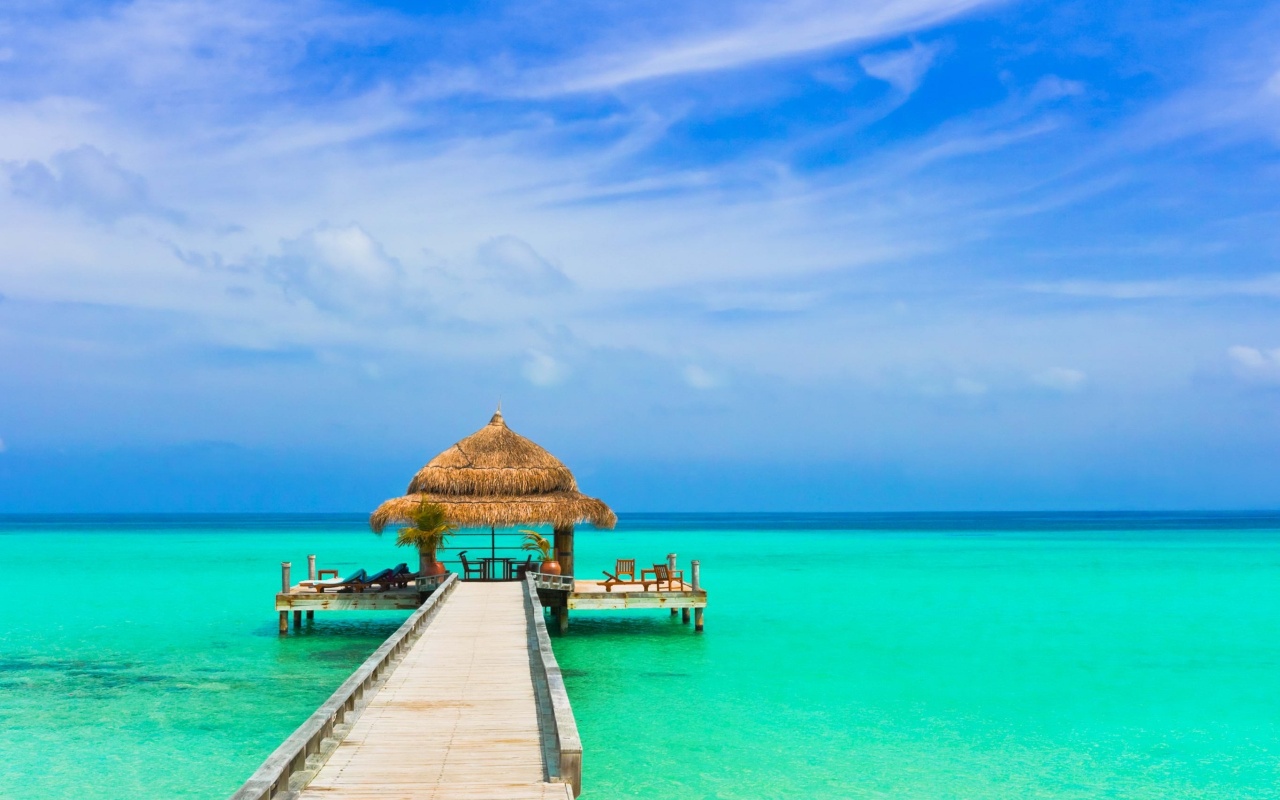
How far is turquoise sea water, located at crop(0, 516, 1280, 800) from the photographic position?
39.8 feet

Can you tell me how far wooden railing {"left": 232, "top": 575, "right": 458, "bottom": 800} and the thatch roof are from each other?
31.1 feet

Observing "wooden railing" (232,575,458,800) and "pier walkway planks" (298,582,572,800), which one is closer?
"wooden railing" (232,575,458,800)

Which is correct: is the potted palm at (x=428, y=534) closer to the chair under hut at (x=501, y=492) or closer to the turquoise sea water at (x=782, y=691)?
the chair under hut at (x=501, y=492)

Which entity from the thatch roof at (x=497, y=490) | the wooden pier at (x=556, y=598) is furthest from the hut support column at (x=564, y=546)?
the wooden pier at (x=556, y=598)

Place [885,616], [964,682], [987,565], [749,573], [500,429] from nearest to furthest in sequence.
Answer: [964,682]
[500,429]
[885,616]
[749,573]
[987,565]

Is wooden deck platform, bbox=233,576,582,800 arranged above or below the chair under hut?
below

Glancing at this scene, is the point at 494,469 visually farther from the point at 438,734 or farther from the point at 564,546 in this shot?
the point at 438,734

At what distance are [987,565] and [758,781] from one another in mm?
41346

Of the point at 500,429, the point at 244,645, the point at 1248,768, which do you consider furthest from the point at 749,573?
the point at 1248,768

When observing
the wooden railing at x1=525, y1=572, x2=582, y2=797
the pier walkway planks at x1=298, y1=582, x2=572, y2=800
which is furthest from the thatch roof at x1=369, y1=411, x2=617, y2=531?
the pier walkway planks at x1=298, y1=582, x2=572, y2=800

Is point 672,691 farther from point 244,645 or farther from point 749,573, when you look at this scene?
point 749,573

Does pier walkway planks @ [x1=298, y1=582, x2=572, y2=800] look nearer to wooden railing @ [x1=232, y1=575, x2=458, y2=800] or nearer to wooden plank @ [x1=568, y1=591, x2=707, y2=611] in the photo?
wooden railing @ [x1=232, y1=575, x2=458, y2=800]

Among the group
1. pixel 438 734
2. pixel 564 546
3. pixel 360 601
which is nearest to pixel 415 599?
pixel 360 601

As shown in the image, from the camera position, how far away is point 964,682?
18.0 metres
